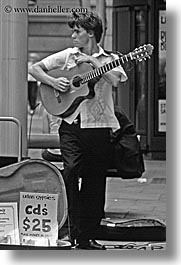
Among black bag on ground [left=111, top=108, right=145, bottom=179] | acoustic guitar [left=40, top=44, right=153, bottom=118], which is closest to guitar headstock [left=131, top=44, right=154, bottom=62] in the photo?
acoustic guitar [left=40, top=44, right=153, bottom=118]

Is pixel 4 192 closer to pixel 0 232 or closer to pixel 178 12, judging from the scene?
pixel 0 232

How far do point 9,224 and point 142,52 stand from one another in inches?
60.0

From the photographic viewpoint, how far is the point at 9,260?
8.92 metres

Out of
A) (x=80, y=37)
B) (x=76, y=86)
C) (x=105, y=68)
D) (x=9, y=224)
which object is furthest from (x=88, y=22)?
(x=9, y=224)

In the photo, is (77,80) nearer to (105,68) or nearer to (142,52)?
(105,68)

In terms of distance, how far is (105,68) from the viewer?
28.6ft

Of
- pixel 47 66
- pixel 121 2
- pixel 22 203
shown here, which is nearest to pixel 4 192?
pixel 22 203

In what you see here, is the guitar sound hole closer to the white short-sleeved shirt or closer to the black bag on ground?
the white short-sleeved shirt

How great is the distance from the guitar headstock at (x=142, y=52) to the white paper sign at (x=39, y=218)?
1121mm

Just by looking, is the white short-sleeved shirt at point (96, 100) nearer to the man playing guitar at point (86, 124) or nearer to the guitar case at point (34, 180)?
the man playing guitar at point (86, 124)

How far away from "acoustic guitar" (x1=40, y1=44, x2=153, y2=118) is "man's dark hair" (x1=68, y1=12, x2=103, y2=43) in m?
0.22

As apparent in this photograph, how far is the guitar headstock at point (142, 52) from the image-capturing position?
8.71 m

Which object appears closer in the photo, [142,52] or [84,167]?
[142,52]

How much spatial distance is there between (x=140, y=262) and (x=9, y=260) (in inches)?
36.4
